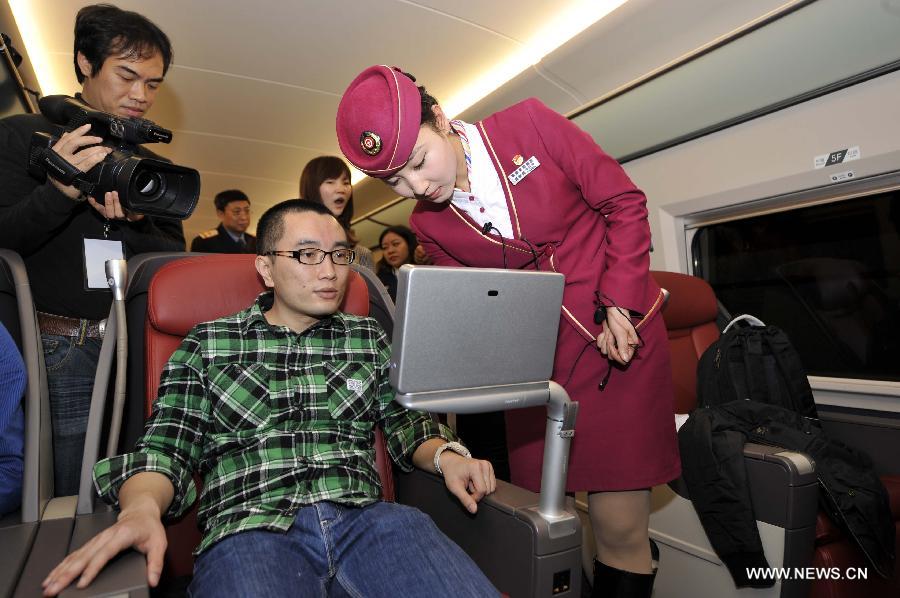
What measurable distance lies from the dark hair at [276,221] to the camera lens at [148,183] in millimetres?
317

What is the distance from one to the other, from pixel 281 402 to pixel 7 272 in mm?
869

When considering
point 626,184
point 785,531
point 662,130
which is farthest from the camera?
point 662,130

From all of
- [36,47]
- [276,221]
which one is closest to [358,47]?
[36,47]

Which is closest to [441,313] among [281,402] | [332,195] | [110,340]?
[281,402]

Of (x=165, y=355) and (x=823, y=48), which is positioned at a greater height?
(x=823, y=48)

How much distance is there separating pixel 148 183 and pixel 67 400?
27.7 inches

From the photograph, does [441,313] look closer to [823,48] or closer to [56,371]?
[56,371]

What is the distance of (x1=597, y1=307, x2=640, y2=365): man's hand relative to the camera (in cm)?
152

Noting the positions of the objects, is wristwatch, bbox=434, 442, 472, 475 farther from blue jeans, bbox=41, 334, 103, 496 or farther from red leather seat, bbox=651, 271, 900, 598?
red leather seat, bbox=651, 271, 900, 598

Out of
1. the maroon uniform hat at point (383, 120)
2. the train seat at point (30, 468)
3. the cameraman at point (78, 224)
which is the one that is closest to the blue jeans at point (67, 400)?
the cameraman at point (78, 224)

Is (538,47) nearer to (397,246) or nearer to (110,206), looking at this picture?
(397,246)

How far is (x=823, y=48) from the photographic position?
108 inches

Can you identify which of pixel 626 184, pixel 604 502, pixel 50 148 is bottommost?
pixel 604 502

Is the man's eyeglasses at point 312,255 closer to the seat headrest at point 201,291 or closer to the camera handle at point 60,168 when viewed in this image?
the seat headrest at point 201,291
